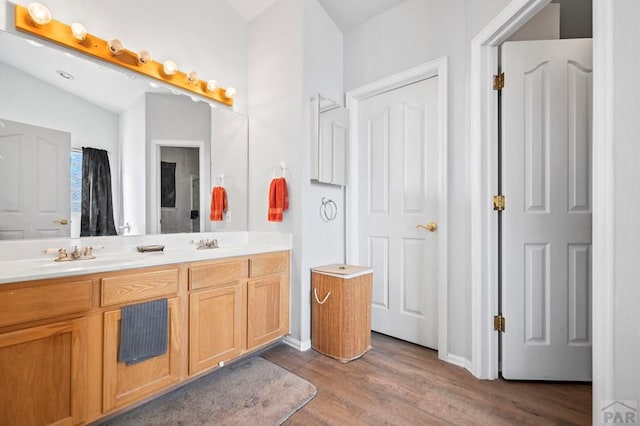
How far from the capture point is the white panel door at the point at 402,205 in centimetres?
236

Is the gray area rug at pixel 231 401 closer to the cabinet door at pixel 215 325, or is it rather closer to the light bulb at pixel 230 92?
the cabinet door at pixel 215 325

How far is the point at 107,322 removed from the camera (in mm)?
1406

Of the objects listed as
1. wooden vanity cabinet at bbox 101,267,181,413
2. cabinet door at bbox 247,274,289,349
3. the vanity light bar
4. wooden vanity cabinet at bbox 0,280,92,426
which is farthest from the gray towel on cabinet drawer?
the vanity light bar

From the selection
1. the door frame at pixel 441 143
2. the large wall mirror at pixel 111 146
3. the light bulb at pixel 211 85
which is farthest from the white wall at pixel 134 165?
the door frame at pixel 441 143

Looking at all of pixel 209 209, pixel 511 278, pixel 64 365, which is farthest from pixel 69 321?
pixel 511 278

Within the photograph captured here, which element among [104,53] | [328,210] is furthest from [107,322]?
[328,210]

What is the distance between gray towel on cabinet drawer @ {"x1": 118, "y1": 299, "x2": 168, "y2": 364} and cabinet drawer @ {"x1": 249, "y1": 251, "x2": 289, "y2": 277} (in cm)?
63

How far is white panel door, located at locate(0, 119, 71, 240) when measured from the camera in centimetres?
154

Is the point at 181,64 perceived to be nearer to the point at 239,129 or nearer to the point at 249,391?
the point at 239,129

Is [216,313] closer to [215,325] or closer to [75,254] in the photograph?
[215,325]

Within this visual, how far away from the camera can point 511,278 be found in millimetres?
1927

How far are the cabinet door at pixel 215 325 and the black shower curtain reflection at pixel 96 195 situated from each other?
754 millimetres

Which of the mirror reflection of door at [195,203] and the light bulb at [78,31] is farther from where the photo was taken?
the mirror reflection of door at [195,203]

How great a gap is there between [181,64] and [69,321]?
188 cm
